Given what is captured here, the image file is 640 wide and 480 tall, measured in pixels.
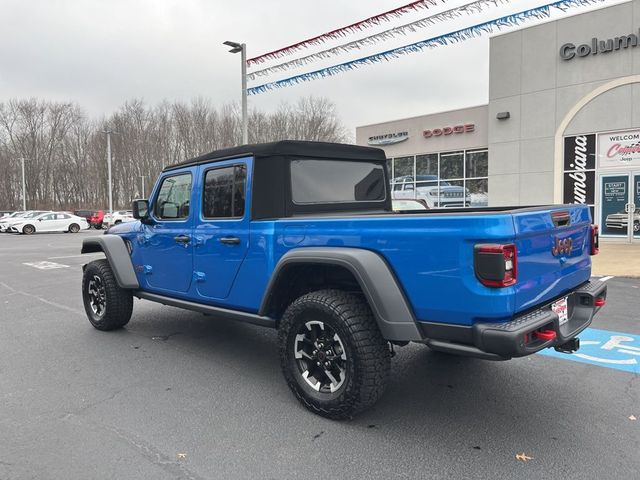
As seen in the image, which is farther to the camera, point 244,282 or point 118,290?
point 118,290

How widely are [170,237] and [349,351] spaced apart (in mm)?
2464

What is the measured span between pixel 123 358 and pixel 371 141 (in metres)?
20.1

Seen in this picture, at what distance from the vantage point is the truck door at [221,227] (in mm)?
4105

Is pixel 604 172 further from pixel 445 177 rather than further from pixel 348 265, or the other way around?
pixel 348 265

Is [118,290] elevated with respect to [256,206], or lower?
lower

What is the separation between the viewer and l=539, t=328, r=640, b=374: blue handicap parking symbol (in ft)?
14.8

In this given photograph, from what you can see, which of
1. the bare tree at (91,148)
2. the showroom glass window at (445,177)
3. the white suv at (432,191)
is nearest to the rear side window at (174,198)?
the white suv at (432,191)

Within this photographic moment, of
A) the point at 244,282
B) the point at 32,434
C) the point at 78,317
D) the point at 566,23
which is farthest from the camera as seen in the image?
the point at 566,23

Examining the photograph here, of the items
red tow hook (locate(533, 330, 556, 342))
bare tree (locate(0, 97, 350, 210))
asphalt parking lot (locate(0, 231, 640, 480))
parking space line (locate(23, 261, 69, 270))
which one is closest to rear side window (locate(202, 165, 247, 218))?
asphalt parking lot (locate(0, 231, 640, 480))

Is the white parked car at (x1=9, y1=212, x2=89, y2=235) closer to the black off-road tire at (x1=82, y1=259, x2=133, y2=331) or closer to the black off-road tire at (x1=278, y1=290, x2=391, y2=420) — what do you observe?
the black off-road tire at (x1=82, y1=259, x2=133, y2=331)

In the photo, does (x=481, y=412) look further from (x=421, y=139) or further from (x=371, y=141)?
(x=371, y=141)

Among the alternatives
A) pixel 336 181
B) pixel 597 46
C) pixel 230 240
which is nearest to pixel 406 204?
pixel 336 181

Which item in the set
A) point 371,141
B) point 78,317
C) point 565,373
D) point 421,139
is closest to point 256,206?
point 565,373

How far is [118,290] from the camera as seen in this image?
571cm
